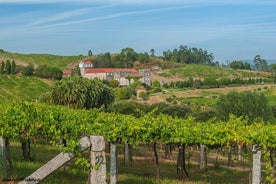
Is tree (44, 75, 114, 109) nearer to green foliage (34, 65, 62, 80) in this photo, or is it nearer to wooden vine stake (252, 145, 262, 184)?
wooden vine stake (252, 145, 262, 184)

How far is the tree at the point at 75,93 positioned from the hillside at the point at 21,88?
5150 cm

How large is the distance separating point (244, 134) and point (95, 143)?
20.3ft

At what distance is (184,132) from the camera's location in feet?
46.8

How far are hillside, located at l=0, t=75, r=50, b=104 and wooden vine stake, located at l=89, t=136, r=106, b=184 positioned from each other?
285 ft

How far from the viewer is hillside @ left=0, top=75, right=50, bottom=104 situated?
98625mm

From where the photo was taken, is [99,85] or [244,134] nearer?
[244,134]

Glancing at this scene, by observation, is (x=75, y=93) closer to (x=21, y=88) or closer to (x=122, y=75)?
(x=21, y=88)

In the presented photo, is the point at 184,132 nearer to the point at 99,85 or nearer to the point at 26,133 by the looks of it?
the point at 26,133

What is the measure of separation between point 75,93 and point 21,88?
234ft

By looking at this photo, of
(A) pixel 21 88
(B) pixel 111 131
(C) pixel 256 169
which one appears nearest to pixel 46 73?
(A) pixel 21 88

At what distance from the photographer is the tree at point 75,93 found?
140 feet

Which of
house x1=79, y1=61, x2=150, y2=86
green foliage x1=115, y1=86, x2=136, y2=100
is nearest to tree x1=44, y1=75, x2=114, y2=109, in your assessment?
green foliage x1=115, y1=86, x2=136, y2=100

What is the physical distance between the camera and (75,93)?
141 ft

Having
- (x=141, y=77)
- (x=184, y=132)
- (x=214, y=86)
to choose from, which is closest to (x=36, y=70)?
(x=141, y=77)
